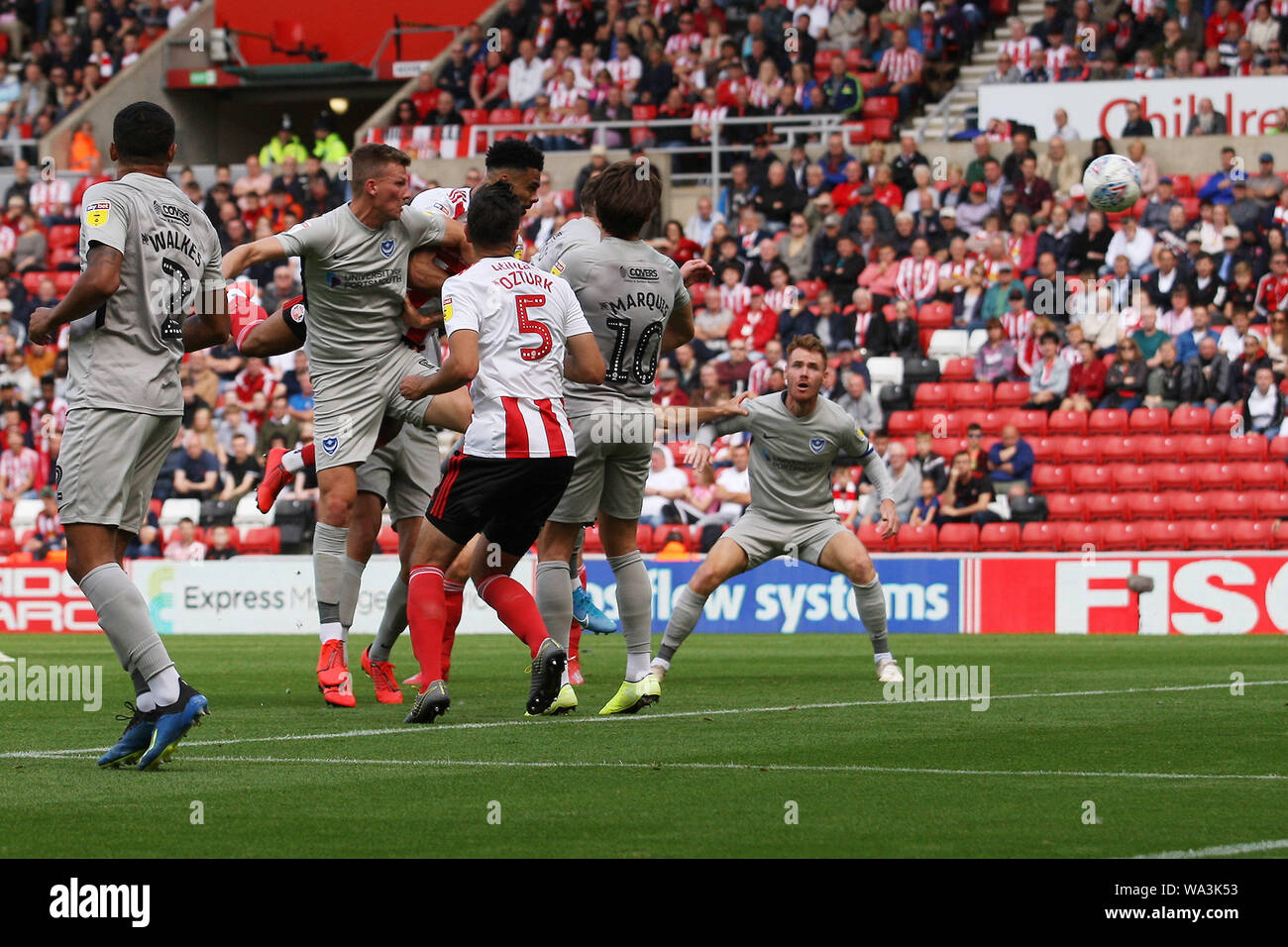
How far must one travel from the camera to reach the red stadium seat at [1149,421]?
67.1 ft

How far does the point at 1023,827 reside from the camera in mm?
5461

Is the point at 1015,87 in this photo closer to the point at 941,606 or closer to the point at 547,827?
the point at 941,606

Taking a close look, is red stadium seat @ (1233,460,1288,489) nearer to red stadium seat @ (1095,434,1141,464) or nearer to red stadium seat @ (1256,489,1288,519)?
red stadium seat @ (1256,489,1288,519)

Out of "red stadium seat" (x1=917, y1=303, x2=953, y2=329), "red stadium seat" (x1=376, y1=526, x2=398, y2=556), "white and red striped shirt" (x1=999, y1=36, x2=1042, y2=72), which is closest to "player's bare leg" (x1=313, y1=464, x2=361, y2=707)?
"red stadium seat" (x1=376, y1=526, x2=398, y2=556)

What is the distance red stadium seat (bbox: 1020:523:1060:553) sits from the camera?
64.8 ft

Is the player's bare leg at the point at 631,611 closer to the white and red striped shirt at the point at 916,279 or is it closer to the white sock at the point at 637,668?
the white sock at the point at 637,668

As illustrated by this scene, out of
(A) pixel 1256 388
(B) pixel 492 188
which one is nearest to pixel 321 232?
(B) pixel 492 188

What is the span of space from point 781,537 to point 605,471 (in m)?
2.67

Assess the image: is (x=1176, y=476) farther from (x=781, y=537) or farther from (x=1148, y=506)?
(x=781, y=537)

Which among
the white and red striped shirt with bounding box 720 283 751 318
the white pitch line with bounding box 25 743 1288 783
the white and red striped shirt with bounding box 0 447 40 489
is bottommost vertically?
the white and red striped shirt with bounding box 0 447 40 489

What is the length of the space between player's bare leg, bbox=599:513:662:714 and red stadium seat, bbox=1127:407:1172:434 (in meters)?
12.3
